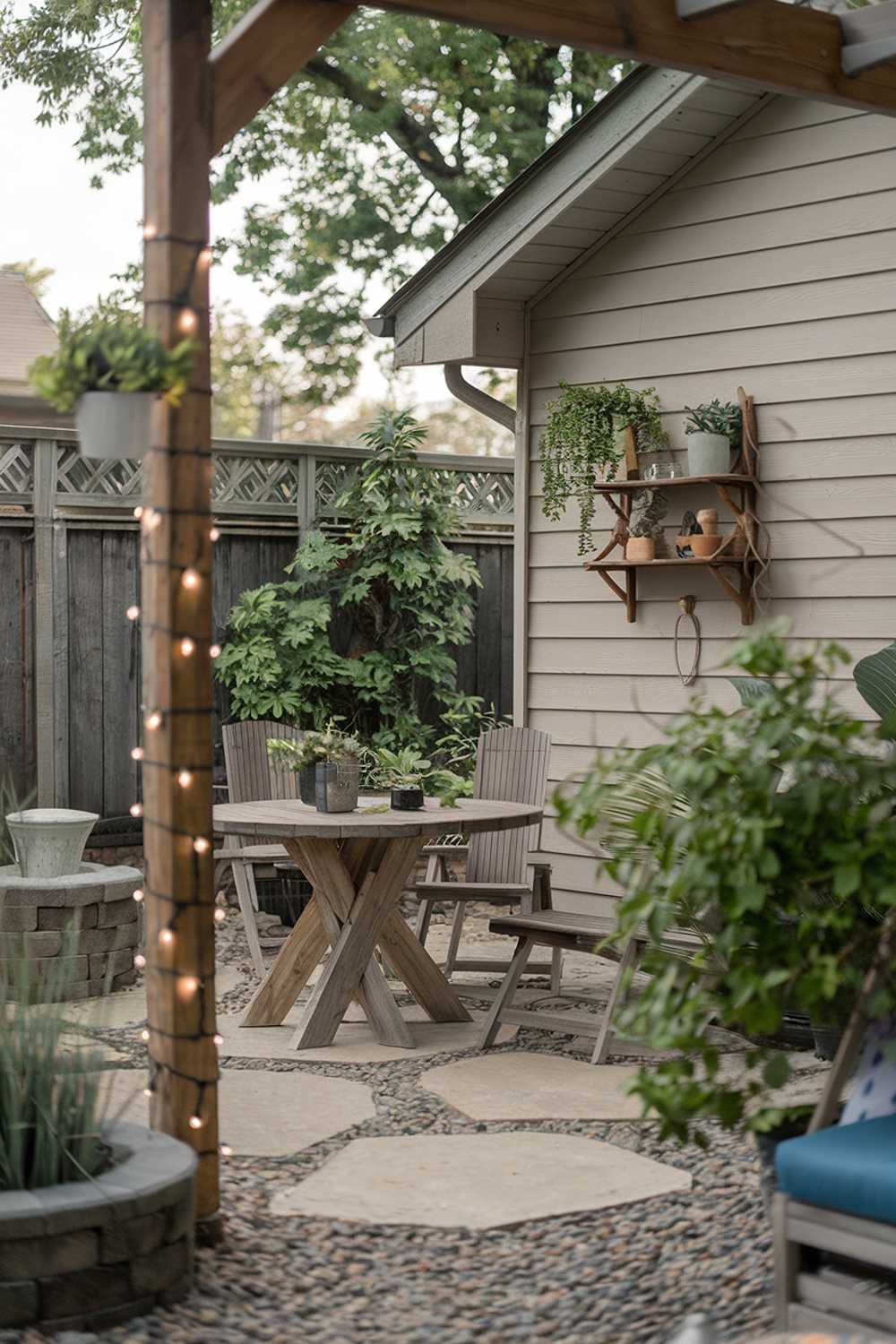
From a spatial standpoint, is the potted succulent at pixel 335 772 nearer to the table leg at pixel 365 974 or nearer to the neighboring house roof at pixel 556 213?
the table leg at pixel 365 974

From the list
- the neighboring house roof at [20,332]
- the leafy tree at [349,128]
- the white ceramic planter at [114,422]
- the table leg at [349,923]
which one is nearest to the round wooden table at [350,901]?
the table leg at [349,923]

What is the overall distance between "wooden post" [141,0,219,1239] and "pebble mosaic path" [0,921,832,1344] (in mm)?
241

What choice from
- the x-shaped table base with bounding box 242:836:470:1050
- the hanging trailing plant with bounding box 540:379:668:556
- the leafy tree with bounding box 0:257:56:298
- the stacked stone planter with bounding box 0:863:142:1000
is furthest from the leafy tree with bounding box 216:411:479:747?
the leafy tree with bounding box 0:257:56:298

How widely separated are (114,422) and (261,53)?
2.99 feet

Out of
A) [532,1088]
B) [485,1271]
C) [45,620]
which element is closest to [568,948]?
[532,1088]

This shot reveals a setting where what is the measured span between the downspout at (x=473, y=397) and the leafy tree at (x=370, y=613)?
845mm

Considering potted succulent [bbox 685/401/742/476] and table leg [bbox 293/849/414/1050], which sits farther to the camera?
potted succulent [bbox 685/401/742/476]

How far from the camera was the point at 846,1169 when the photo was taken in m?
2.92

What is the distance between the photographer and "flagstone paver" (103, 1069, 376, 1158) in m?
4.39

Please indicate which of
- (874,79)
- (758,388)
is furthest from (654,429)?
(874,79)

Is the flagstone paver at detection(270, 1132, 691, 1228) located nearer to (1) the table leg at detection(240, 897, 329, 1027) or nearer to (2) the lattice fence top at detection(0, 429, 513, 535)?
(1) the table leg at detection(240, 897, 329, 1027)

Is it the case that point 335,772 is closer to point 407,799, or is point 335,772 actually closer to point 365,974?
point 407,799

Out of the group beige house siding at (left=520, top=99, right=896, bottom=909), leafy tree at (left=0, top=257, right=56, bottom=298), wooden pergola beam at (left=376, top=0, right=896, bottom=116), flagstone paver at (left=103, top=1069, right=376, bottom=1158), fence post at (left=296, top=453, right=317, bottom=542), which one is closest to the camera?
wooden pergola beam at (left=376, top=0, right=896, bottom=116)

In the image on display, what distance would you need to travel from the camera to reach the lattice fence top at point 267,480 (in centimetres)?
743
